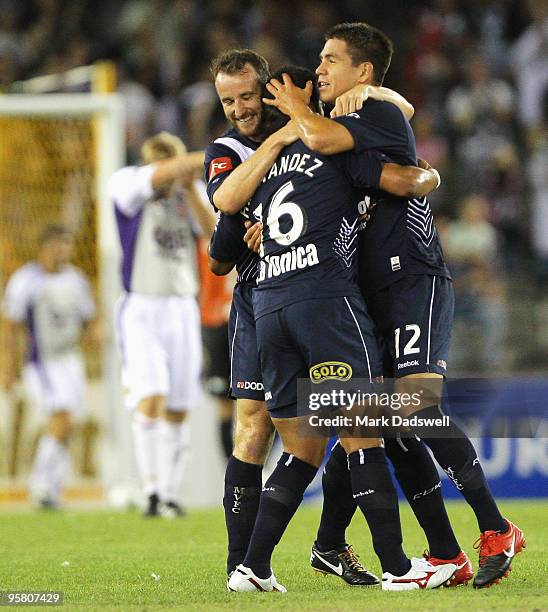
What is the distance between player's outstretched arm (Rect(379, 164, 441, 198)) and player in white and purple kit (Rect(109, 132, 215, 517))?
4.44 meters

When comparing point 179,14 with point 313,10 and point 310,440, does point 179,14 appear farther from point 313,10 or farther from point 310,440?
point 310,440

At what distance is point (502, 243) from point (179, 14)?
542 centimetres

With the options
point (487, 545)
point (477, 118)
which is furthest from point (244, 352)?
point (477, 118)

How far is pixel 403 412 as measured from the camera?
565cm

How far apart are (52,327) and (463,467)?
25.5 feet

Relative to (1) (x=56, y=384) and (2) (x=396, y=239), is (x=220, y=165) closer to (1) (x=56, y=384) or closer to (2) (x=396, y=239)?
(2) (x=396, y=239)

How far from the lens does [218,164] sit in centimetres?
571

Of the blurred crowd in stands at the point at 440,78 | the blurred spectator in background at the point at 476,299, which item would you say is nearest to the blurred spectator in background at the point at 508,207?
the blurred crowd in stands at the point at 440,78

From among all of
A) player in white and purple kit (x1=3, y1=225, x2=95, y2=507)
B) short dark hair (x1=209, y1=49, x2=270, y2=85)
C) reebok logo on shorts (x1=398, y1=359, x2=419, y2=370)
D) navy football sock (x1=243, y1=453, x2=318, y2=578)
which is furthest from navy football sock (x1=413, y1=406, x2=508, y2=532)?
player in white and purple kit (x1=3, y1=225, x2=95, y2=507)

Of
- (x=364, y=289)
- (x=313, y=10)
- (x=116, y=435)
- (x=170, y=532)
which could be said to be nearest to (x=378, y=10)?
(x=313, y=10)

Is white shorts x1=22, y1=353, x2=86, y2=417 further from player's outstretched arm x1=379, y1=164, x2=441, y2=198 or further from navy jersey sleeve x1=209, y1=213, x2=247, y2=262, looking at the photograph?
player's outstretched arm x1=379, y1=164, x2=441, y2=198

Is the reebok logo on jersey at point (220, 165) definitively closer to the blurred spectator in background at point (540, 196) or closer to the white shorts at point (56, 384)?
the white shorts at point (56, 384)

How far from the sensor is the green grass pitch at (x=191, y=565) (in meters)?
5.16

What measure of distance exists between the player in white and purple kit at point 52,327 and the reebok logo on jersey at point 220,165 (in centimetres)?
692
